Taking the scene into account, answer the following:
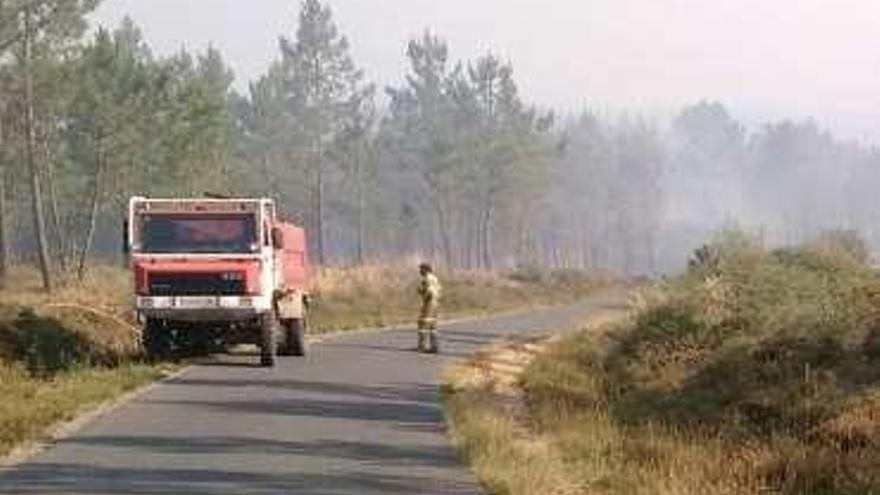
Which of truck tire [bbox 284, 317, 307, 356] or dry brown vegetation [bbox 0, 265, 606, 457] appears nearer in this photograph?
dry brown vegetation [bbox 0, 265, 606, 457]

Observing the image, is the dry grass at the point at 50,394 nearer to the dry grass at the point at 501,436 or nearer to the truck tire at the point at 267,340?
the truck tire at the point at 267,340

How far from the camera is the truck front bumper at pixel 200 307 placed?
74.8 feet

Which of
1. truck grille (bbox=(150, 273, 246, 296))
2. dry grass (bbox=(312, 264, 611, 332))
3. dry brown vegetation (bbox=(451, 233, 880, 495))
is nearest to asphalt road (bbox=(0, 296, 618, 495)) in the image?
dry brown vegetation (bbox=(451, 233, 880, 495))

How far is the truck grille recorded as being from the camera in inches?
900

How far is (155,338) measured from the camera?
23.5m

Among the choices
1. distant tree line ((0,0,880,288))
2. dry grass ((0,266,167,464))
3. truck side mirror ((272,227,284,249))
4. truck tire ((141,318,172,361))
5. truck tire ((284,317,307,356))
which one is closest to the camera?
dry grass ((0,266,167,464))

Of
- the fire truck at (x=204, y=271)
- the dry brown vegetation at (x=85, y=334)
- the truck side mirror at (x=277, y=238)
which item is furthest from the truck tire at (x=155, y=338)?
the truck side mirror at (x=277, y=238)

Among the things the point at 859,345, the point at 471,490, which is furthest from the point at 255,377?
the point at 471,490

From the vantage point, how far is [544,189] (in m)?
105

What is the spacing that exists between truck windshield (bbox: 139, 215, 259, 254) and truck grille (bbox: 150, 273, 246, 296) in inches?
17.9

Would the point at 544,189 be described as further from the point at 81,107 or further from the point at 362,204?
the point at 81,107

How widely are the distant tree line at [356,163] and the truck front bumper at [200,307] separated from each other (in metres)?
21.1

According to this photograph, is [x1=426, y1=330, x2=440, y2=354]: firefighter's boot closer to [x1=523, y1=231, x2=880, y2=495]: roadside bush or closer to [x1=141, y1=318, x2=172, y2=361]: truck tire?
[x1=523, y1=231, x2=880, y2=495]: roadside bush

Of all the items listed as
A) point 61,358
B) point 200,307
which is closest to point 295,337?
point 200,307
